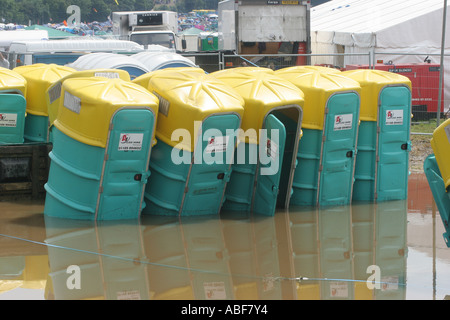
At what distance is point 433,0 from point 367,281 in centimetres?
1820

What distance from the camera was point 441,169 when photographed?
666 centimetres

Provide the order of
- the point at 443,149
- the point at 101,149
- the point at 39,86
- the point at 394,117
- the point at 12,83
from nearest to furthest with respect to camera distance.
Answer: the point at 443,149 < the point at 101,149 < the point at 394,117 < the point at 12,83 < the point at 39,86

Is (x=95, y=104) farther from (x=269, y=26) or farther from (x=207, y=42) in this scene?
(x=207, y=42)

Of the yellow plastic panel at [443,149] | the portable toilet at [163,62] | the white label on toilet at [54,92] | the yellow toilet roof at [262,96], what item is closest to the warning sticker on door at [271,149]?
the yellow toilet roof at [262,96]

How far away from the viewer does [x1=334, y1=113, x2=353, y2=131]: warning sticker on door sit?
949 cm

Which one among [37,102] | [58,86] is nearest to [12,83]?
[37,102]

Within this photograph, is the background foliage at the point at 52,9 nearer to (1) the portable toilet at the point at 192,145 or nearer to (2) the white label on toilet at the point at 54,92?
(2) the white label on toilet at the point at 54,92

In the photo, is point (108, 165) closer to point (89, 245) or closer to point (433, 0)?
point (89, 245)

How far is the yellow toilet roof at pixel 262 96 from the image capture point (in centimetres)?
891

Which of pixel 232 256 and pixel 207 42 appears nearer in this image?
pixel 232 256

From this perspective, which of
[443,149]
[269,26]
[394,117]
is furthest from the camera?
[269,26]

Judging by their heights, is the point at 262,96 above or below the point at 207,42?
below

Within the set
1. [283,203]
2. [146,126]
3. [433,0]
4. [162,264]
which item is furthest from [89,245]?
[433,0]

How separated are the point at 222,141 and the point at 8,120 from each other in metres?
3.50
